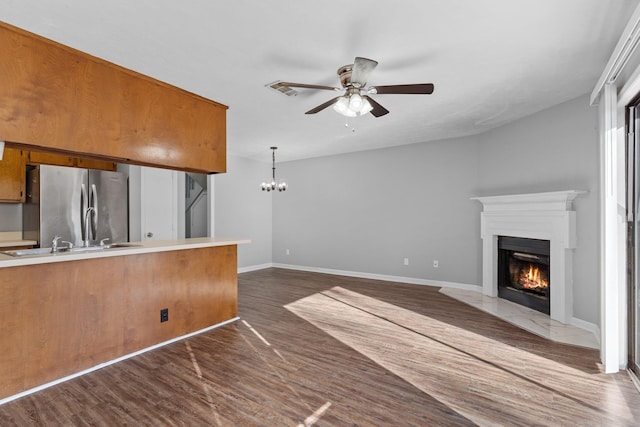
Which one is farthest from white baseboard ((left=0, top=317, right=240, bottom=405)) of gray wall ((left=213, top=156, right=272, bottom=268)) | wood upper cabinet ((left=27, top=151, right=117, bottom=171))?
gray wall ((left=213, top=156, right=272, bottom=268))

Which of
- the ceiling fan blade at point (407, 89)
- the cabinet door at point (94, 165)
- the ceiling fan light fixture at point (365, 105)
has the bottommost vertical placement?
the cabinet door at point (94, 165)

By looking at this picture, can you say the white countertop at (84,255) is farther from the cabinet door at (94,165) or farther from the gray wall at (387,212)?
the gray wall at (387,212)

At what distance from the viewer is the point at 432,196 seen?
564 centimetres

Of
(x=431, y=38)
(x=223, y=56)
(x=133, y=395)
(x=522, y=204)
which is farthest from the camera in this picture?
(x=522, y=204)

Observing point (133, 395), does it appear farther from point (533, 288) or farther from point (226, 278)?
point (533, 288)

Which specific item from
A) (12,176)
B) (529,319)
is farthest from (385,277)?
(12,176)

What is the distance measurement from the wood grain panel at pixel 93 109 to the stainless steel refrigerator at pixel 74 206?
1.45 m

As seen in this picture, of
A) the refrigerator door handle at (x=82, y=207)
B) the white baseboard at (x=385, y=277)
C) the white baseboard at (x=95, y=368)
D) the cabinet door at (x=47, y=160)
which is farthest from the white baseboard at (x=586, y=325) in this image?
the cabinet door at (x=47, y=160)

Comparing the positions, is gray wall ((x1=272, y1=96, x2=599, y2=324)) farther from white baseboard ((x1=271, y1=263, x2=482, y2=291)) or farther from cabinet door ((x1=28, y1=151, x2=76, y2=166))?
cabinet door ((x1=28, y1=151, x2=76, y2=166))

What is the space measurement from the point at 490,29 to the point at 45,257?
141 inches

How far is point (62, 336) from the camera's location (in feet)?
7.93

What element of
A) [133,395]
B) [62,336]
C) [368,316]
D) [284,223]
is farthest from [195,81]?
[284,223]

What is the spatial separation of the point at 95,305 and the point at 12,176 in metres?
2.61

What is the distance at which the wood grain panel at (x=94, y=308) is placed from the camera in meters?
2.21
